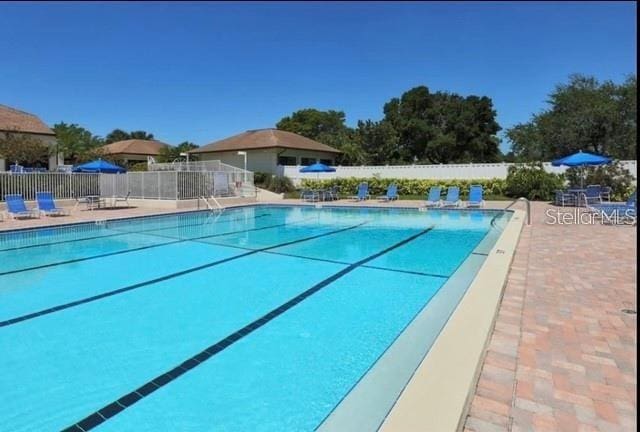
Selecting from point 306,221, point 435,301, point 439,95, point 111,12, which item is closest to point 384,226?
point 306,221

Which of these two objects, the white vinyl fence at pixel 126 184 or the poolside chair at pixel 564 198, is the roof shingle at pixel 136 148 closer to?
the white vinyl fence at pixel 126 184

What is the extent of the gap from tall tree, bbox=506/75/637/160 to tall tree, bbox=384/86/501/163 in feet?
12.2

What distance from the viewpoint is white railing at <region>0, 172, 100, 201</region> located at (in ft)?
59.5

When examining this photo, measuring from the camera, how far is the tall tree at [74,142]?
34219mm

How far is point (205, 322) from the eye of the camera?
5.45 metres

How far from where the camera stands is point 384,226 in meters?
14.6

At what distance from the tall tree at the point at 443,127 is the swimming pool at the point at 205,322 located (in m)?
29.9

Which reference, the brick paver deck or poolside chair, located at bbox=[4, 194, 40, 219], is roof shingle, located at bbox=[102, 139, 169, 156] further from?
the brick paver deck

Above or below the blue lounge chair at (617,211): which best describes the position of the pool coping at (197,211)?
below

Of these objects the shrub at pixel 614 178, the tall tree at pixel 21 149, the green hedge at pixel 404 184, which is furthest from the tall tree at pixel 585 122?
the tall tree at pixel 21 149

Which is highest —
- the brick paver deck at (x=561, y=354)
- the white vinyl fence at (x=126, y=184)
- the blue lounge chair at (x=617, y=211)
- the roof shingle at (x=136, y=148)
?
the roof shingle at (x=136, y=148)

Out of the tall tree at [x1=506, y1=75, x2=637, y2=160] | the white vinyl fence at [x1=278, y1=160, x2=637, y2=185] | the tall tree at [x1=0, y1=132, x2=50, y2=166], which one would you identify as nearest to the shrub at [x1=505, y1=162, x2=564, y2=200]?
the white vinyl fence at [x1=278, y1=160, x2=637, y2=185]

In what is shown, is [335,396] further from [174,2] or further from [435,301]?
[174,2]

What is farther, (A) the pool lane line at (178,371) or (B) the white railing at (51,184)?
(B) the white railing at (51,184)
